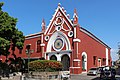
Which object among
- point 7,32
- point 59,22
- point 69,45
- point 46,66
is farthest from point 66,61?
point 7,32

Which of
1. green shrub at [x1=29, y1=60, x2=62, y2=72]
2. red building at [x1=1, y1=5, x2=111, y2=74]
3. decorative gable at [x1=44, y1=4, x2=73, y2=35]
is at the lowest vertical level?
green shrub at [x1=29, y1=60, x2=62, y2=72]

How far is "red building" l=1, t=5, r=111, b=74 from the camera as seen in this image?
45.6 metres

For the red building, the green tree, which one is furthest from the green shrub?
the red building

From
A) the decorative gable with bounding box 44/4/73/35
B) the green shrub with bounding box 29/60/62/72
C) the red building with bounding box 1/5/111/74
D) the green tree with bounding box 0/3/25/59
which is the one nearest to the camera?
the green tree with bounding box 0/3/25/59

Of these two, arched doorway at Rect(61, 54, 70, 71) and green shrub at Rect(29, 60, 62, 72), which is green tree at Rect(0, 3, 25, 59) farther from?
arched doorway at Rect(61, 54, 70, 71)

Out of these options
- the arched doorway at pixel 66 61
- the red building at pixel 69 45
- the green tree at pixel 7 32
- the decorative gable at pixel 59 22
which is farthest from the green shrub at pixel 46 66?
the decorative gable at pixel 59 22

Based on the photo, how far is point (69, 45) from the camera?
1838 inches

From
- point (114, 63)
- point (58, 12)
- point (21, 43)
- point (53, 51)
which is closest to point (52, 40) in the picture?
point (53, 51)

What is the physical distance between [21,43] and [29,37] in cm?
1730

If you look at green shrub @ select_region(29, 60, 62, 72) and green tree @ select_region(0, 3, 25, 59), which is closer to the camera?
green tree @ select_region(0, 3, 25, 59)

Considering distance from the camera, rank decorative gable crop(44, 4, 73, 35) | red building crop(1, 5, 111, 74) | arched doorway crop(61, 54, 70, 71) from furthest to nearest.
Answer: decorative gable crop(44, 4, 73, 35)
arched doorway crop(61, 54, 70, 71)
red building crop(1, 5, 111, 74)

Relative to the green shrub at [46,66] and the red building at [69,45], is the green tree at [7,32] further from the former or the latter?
the red building at [69,45]

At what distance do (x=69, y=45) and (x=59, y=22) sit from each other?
5.38 meters

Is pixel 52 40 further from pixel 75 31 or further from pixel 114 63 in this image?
pixel 114 63
